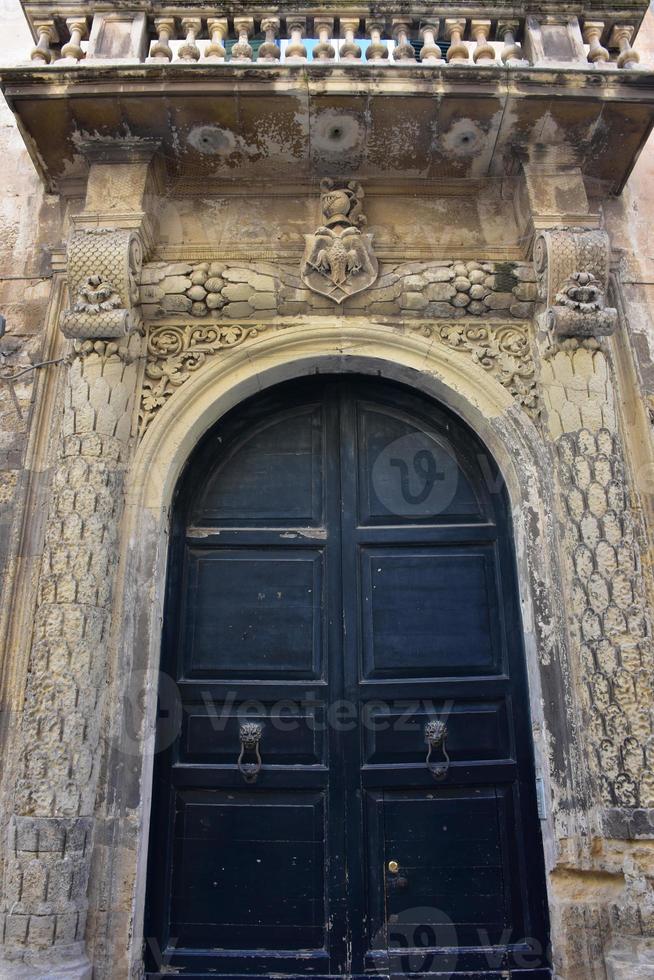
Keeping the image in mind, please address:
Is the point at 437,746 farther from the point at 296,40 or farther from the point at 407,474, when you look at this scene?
the point at 296,40

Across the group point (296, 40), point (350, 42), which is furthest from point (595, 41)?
point (296, 40)

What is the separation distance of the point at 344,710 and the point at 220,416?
1755 millimetres

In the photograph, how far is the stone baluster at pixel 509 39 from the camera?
14.0 feet

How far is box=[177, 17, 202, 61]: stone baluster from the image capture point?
4090mm

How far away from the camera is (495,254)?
436 centimetres

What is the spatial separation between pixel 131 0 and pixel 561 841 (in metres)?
4.97

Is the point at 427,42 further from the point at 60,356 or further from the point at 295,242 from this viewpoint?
the point at 60,356

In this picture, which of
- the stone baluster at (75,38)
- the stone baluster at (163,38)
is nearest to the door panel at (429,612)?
the stone baluster at (163,38)

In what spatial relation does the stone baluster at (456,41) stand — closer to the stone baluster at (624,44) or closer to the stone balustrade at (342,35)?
the stone balustrade at (342,35)

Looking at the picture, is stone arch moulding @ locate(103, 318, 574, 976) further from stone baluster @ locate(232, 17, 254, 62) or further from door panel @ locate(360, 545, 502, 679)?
stone baluster @ locate(232, 17, 254, 62)

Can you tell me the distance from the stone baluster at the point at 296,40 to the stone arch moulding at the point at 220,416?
1451 mm

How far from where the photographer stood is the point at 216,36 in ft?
14.0

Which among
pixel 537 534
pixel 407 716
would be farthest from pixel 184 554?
pixel 537 534

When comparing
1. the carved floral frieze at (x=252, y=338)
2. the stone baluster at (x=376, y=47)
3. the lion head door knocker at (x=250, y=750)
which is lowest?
the lion head door knocker at (x=250, y=750)
